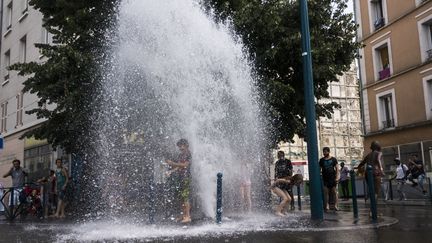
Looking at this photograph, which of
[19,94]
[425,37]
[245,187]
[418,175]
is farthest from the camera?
[19,94]

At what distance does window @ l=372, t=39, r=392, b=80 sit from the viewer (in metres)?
27.1

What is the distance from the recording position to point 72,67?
1204cm

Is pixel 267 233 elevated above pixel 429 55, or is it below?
below

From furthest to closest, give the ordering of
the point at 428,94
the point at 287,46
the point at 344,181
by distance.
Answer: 1. the point at 428,94
2. the point at 344,181
3. the point at 287,46

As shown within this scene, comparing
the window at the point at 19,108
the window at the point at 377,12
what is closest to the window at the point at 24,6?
the window at the point at 19,108

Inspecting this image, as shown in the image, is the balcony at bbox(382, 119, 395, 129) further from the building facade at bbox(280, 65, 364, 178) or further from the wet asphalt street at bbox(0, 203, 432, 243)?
the building facade at bbox(280, 65, 364, 178)

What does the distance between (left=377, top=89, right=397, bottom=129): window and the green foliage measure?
19048 millimetres

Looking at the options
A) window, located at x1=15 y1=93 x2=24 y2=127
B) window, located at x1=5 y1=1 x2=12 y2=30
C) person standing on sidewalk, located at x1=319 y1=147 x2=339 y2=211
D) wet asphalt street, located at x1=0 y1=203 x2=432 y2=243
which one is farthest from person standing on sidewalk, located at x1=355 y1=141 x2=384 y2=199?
window, located at x1=5 y1=1 x2=12 y2=30

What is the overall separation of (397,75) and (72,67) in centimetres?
1971

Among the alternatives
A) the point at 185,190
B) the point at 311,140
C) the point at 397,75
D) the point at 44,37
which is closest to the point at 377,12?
the point at 397,75

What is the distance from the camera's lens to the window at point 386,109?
86.8 feet

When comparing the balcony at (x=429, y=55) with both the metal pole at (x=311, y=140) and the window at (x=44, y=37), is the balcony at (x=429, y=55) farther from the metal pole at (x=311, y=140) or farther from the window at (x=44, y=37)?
the window at (x=44, y=37)

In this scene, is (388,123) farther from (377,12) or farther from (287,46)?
(287,46)

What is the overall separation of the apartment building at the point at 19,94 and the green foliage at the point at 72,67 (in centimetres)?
830
